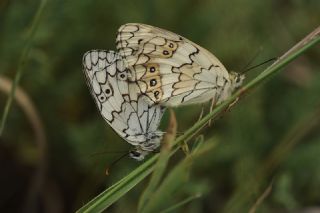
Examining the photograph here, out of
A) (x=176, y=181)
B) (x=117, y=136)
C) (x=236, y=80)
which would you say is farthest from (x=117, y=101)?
(x=117, y=136)

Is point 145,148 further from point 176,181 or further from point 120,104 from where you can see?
point 176,181

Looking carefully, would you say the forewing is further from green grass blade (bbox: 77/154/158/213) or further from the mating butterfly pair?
green grass blade (bbox: 77/154/158/213)

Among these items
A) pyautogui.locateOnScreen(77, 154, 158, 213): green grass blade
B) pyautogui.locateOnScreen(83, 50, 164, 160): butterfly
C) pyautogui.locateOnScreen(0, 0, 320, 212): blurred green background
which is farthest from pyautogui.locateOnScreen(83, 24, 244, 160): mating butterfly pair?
pyautogui.locateOnScreen(0, 0, 320, 212): blurred green background

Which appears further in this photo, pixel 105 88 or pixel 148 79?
pixel 148 79

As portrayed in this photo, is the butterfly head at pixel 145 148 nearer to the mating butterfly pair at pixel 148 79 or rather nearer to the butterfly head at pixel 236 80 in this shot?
the mating butterfly pair at pixel 148 79

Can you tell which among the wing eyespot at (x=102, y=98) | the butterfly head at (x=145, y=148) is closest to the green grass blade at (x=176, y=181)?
the butterfly head at (x=145, y=148)

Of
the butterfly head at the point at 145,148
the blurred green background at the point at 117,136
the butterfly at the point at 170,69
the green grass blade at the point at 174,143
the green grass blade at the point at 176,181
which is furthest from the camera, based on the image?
Answer: the blurred green background at the point at 117,136
